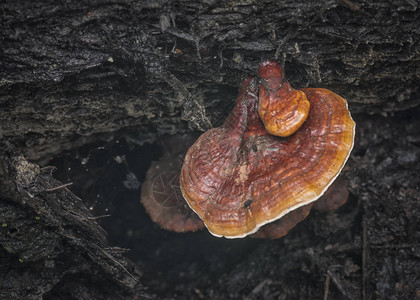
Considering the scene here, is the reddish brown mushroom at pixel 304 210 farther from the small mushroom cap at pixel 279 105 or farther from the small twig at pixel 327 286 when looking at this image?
the small mushroom cap at pixel 279 105

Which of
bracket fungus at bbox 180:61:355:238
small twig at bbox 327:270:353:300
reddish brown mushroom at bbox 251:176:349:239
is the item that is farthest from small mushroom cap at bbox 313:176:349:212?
bracket fungus at bbox 180:61:355:238

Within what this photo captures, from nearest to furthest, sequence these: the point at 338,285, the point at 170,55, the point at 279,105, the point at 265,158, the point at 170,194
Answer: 1. the point at 279,105
2. the point at 265,158
3. the point at 170,55
4. the point at 338,285
5. the point at 170,194

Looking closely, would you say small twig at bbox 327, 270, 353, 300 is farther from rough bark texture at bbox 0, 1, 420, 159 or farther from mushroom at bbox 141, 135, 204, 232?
rough bark texture at bbox 0, 1, 420, 159

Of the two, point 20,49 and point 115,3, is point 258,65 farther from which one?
point 20,49

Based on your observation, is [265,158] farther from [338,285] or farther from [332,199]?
[338,285]

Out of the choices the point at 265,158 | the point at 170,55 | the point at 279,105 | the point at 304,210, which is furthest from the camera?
the point at 304,210

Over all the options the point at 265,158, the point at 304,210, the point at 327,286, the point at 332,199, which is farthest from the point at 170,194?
the point at 327,286

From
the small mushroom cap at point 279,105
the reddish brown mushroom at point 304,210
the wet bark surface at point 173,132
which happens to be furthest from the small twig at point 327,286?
the small mushroom cap at point 279,105

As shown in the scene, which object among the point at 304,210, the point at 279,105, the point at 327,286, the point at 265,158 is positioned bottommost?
the point at 327,286
